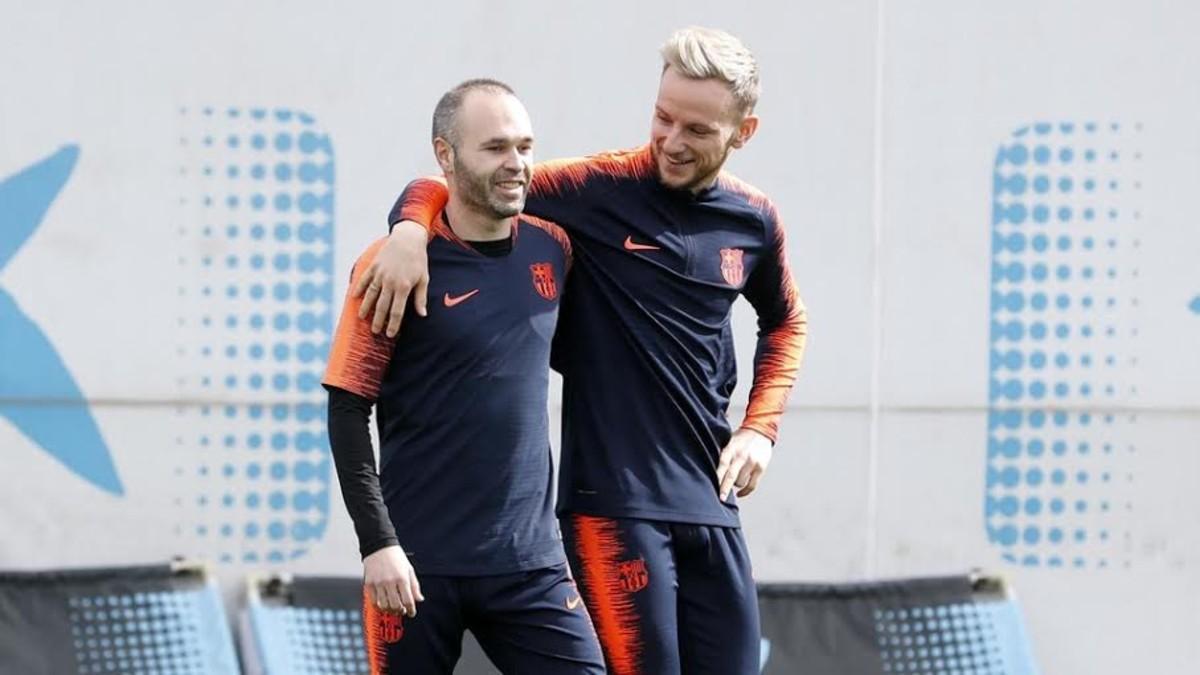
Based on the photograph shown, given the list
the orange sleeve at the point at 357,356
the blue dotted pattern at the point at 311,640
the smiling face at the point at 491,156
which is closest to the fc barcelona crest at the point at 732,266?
the smiling face at the point at 491,156

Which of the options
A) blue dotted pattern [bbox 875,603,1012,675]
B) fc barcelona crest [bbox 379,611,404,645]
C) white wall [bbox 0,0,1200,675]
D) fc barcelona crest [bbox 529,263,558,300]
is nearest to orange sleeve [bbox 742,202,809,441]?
fc barcelona crest [bbox 529,263,558,300]

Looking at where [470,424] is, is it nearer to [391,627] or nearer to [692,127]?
[391,627]

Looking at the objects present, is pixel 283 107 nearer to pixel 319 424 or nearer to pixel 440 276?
pixel 319 424

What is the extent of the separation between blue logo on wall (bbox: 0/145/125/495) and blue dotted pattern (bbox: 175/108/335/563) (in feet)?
A: 0.92

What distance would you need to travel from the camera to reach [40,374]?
661 cm

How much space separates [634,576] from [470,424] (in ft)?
1.54

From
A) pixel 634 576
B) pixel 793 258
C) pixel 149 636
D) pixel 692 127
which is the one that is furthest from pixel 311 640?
pixel 692 127

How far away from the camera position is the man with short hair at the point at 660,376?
4234mm

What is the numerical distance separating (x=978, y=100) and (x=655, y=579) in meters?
3.08

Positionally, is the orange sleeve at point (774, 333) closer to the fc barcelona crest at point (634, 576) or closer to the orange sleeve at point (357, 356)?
the fc barcelona crest at point (634, 576)

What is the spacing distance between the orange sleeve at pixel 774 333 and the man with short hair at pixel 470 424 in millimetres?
525

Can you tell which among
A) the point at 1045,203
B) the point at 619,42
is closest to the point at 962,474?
the point at 1045,203

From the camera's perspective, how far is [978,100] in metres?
6.89

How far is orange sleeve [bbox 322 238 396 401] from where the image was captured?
3.98m
